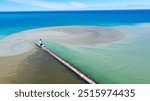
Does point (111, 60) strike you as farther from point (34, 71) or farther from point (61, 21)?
point (61, 21)

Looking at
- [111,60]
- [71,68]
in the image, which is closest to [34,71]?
[71,68]

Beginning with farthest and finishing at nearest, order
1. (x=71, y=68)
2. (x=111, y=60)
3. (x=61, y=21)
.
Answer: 1. (x=61, y=21)
2. (x=111, y=60)
3. (x=71, y=68)

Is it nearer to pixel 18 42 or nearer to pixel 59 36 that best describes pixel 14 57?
pixel 18 42

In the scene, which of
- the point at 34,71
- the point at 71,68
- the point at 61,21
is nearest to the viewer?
the point at 71,68

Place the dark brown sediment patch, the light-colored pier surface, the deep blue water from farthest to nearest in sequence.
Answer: the deep blue water → the dark brown sediment patch → the light-colored pier surface

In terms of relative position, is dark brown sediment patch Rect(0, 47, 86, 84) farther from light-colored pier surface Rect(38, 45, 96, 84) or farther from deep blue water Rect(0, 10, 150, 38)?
deep blue water Rect(0, 10, 150, 38)

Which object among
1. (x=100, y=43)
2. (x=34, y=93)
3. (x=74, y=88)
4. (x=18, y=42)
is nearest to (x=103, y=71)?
(x=74, y=88)

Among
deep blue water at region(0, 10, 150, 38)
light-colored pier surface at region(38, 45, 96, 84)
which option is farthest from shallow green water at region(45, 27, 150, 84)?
deep blue water at region(0, 10, 150, 38)
